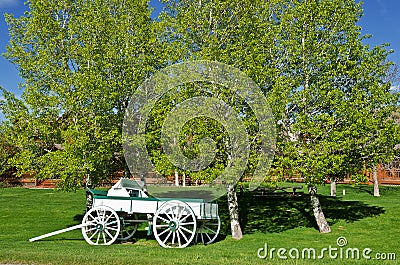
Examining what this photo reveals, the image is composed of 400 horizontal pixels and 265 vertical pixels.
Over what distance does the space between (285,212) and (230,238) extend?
6.50m

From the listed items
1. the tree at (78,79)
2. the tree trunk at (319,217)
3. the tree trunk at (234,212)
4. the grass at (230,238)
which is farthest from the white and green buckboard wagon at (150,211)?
the tree trunk at (319,217)

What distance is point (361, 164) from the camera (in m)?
15.9

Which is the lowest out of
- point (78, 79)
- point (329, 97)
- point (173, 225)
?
point (173, 225)

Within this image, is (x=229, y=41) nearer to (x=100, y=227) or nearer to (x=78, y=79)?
(x=78, y=79)

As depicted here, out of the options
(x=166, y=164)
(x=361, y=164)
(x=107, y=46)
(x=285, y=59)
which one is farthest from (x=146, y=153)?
(x=361, y=164)

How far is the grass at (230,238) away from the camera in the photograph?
10.7 m

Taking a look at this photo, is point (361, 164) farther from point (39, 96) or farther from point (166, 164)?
point (39, 96)

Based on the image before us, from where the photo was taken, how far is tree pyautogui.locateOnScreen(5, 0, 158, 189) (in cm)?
1691

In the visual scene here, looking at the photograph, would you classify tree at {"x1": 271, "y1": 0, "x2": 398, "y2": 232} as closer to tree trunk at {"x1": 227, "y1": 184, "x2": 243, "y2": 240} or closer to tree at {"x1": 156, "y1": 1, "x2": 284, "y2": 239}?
tree at {"x1": 156, "y1": 1, "x2": 284, "y2": 239}

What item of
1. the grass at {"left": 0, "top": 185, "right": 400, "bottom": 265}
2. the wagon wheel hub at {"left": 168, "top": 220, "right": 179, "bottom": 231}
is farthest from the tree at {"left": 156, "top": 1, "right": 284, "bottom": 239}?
the grass at {"left": 0, "top": 185, "right": 400, "bottom": 265}

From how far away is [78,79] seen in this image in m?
Answer: 17.1

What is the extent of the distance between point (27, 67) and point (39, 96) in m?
1.50

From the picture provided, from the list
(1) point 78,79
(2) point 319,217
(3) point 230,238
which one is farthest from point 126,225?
(2) point 319,217

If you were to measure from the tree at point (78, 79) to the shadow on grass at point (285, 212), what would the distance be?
6088 millimetres
